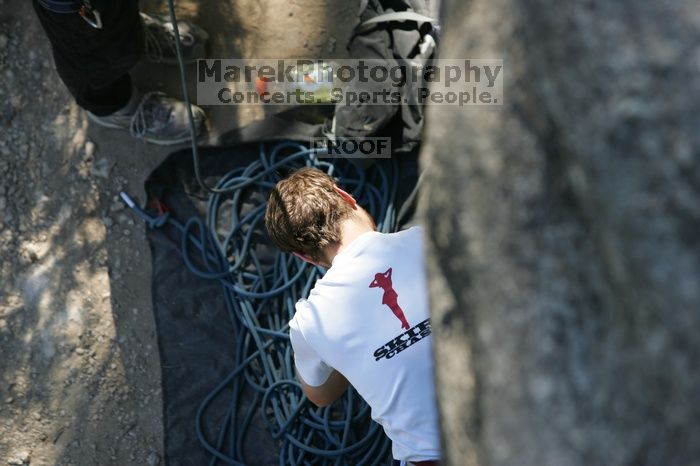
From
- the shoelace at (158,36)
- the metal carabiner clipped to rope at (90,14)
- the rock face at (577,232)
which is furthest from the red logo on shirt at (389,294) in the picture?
the shoelace at (158,36)

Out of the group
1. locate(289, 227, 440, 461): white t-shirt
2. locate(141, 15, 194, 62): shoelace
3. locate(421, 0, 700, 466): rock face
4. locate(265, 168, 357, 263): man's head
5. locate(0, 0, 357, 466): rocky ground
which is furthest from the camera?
locate(141, 15, 194, 62): shoelace

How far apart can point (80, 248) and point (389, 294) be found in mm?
1618

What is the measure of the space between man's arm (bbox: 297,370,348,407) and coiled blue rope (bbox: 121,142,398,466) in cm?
29

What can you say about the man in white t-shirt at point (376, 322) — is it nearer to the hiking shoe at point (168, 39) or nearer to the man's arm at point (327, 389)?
the man's arm at point (327, 389)

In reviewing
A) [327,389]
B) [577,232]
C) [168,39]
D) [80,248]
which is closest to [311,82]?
[168,39]

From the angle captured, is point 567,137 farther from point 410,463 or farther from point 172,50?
point 172,50

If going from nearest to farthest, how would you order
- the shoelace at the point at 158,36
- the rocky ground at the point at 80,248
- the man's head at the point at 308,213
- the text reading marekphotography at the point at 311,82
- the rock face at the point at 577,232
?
the rock face at the point at 577,232 < the man's head at the point at 308,213 < the text reading marekphotography at the point at 311,82 < the rocky ground at the point at 80,248 < the shoelace at the point at 158,36

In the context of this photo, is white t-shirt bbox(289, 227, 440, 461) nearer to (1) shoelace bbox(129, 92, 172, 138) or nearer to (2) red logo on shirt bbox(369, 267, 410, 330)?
(2) red logo on shirt bbox(369, 267, 410, 330)

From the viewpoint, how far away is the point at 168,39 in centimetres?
274

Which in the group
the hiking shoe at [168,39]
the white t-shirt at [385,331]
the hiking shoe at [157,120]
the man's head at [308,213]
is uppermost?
the hiking shoe at [168,39]

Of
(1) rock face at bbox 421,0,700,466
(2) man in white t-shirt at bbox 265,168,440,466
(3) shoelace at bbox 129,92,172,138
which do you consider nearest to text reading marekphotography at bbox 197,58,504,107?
(3) shoelace at bbox 129,92,172,138

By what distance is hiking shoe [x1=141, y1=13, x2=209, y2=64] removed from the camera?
2.73 m

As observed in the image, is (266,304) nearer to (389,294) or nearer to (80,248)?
(80,248)

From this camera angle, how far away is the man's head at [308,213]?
191 cm
